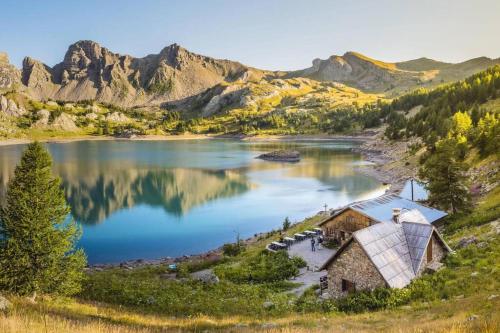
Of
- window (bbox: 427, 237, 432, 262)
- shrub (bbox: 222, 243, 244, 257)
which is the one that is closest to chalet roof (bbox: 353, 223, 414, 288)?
window (bbox: 427, 237, 432, 262)

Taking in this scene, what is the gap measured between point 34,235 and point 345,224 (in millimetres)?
31061

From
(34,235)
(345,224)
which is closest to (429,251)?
(345,224)

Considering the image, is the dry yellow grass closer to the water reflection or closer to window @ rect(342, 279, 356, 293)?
window @ rect(342, 279, 356, 293)

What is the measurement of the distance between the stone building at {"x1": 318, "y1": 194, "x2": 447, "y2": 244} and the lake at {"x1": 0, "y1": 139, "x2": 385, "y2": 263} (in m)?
19.3

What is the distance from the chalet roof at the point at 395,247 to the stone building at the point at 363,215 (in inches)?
560

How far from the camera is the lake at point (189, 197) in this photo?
5991 centimetres

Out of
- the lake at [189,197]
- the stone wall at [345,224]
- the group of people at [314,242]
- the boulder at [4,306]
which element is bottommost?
the lake at [189,197]

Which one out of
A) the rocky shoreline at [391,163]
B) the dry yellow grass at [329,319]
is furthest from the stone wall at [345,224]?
the rocky shoreline at [391,163]

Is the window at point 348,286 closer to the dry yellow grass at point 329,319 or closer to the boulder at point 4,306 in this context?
the dry yellow grass at point 329,319

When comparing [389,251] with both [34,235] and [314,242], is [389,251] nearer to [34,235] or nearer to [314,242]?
[314,242]

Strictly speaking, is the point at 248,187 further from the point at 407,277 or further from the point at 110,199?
the point at 407,277

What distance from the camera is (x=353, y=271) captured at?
993 inches

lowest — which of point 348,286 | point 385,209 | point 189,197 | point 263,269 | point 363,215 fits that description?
point 189,197

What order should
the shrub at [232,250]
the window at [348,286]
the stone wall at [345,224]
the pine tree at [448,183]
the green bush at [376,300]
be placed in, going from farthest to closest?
1. the shrub at [232,250]
2. the pine tree at [448,183]
3. the stone wall at [345,224]
4. the window at [348,286]
5. the green bush at [376,300]
